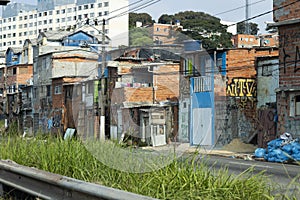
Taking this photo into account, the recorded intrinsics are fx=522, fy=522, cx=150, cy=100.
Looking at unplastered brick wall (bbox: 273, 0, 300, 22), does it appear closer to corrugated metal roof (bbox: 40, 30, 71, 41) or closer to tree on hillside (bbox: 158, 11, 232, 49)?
tree on hillside (bbox: 158, 11, 232, 49)

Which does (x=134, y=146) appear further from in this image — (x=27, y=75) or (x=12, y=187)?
(x=27, y=75)

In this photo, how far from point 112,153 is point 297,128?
1684 centimetres

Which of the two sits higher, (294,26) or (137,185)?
(294,26)

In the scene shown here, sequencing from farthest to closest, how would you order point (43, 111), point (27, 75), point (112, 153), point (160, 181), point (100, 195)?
point (27, 75)
point (43, 111)
point (112, 153)
point (160, 181)
point (100, 195)

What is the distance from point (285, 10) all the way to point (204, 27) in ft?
13.2

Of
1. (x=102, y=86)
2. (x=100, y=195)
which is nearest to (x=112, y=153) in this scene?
(x=100, y=195)

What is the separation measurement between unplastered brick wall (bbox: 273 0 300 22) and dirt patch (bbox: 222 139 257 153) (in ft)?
21.9

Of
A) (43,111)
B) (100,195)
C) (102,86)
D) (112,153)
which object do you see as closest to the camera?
(100,195)

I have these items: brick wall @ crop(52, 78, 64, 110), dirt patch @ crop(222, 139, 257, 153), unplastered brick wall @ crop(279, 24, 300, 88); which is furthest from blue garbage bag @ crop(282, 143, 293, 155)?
brick wall @ crop(52, 78, 64, 110)

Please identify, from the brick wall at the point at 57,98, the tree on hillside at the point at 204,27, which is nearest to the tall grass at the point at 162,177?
the tree on hillside at the point at 204,27

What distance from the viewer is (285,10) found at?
22.7 metres

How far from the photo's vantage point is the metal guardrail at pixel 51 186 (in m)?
4.81

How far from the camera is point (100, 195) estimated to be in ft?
16.0

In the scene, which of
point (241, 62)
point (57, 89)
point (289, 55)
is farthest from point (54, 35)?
point (289, 55)
